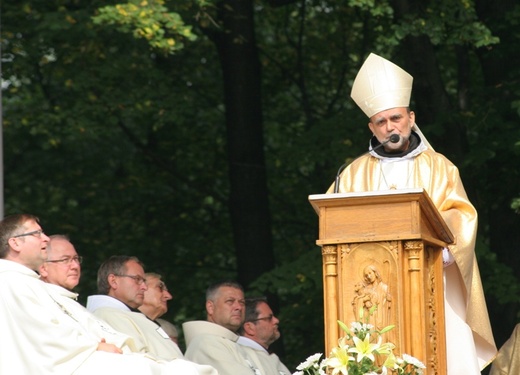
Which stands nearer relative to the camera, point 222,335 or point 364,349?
point 364,349

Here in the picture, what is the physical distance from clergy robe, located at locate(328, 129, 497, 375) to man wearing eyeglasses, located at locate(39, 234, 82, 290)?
2079 millimetres

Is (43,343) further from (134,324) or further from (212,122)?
(212,122)

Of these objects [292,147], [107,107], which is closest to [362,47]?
[292,147]

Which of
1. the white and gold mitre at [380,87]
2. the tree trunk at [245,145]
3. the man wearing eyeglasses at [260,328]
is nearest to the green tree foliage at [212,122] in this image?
the tree trunk at [245,145]

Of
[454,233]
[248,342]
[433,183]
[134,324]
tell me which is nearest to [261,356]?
[248,342]

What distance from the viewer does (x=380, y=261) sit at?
6602 millimetres

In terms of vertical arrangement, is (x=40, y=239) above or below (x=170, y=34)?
below

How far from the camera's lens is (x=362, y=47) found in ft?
58.6

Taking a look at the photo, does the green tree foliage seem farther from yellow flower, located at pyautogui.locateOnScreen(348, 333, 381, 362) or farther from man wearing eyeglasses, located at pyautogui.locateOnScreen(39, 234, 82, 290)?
yellow flower, located at pyautogui.locateOnScreen(348, 333, 381, 362)

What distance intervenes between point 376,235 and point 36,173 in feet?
42.1

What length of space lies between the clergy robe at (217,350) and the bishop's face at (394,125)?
3.46m

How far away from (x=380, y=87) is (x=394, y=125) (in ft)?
0.80

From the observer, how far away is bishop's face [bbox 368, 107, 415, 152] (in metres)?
7.52

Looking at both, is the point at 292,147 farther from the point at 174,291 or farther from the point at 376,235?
the point at 376,235
